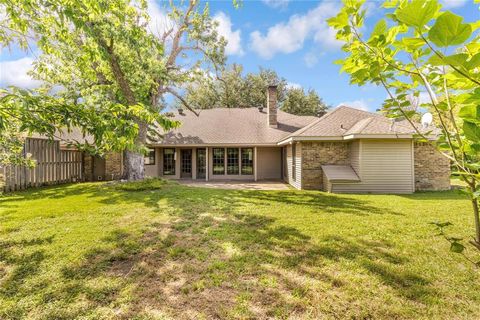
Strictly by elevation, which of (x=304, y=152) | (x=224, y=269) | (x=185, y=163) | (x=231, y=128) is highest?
(x=231, y=128)

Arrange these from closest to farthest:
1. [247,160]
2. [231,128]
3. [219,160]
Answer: [247,160] < [219,160] < [231,128]

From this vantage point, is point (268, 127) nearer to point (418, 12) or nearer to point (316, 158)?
point (316, 158)

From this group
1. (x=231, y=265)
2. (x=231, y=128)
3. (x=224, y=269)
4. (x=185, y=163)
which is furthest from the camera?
(x=231, y=128)

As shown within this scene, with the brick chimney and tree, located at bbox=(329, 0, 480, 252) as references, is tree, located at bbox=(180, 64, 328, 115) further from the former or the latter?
tree, located at bbox=(329, 0, 480, 252)

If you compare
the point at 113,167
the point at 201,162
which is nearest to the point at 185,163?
the point at 201,162

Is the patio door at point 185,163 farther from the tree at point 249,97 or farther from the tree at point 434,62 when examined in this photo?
the tree at point 434,62

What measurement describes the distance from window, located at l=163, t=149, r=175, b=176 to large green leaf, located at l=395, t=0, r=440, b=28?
57.4 ft

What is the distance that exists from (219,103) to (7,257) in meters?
28.0

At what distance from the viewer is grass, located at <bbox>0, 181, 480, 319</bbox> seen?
2.98 metres

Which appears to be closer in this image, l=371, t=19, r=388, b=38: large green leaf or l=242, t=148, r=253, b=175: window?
l=371, t=19, r=388, b=38: large green leaf

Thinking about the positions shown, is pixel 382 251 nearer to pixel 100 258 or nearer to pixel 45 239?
pixel 100 258

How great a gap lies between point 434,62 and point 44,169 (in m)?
15.8

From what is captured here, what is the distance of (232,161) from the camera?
17.2 metres

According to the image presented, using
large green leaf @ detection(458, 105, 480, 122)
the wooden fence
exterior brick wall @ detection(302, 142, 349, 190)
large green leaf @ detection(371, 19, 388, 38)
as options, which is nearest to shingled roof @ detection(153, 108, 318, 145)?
exterior brick wall @ detection(302, 142, 349, 190)
